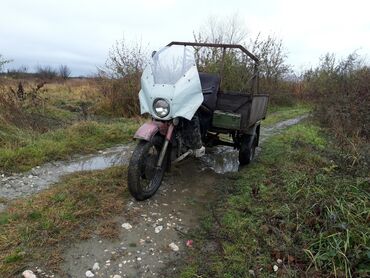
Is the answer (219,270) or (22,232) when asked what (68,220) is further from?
(219,270)

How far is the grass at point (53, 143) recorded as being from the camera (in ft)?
17.9

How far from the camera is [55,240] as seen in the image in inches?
130

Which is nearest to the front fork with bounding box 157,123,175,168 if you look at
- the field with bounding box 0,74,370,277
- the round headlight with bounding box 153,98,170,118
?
the round headlight with bounding box 153,98,170,118

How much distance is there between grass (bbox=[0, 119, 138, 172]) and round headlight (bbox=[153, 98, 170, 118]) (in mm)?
2385

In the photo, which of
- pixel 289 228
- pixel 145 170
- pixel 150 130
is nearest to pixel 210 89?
pixel 150 130

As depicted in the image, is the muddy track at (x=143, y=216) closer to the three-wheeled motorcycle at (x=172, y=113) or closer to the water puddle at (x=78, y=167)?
the water puddle at (x=78, y=167)

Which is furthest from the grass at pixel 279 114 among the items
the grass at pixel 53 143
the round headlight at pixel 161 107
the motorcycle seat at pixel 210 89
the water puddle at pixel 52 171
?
the round headlight at pixel 161 107

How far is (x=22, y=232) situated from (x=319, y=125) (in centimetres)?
903

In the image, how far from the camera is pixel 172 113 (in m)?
4.24

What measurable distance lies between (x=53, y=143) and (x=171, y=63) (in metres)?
2.92

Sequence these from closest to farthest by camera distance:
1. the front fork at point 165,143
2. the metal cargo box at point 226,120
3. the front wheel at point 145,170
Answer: the front wheel at point 145,170, the front fork at point 165,143, the metal cargo box at point 226,120

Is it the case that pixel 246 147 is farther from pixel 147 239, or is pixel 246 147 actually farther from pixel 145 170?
pixel 147 239

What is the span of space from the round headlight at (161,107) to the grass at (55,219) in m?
1.09

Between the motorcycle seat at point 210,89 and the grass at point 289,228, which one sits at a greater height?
the motorcycle seat at point 210,89
